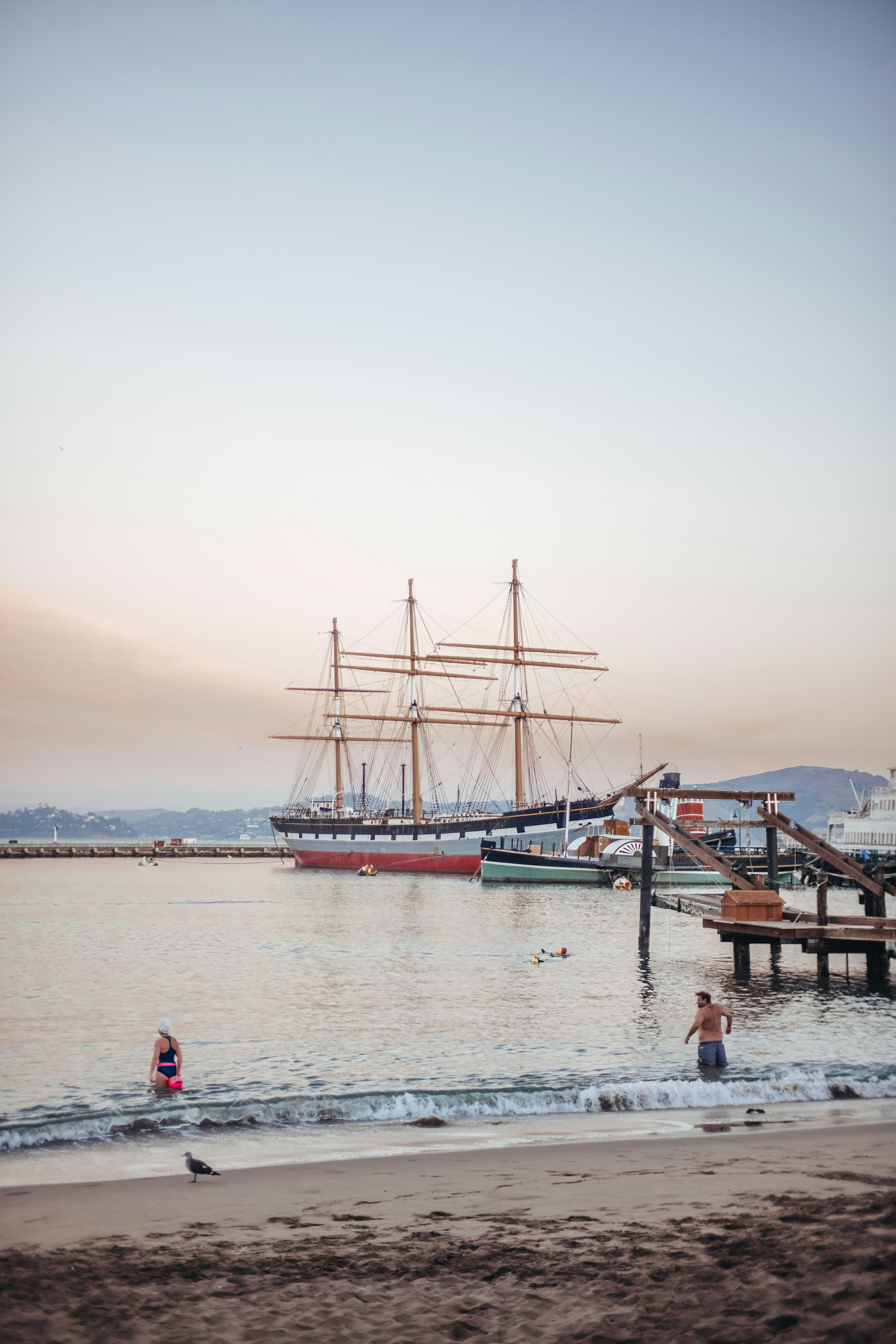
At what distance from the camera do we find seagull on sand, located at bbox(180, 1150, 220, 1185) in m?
11.1

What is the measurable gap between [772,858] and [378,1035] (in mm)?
21414

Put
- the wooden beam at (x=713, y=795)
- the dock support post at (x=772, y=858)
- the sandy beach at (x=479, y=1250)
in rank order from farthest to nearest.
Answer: the dock support post at (x=772, y=858) → the wooden beam at (x=713, y=795) → the sandy beach at (x=479, y=1250)

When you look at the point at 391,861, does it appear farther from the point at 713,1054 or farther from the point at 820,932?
the point at 713,1054

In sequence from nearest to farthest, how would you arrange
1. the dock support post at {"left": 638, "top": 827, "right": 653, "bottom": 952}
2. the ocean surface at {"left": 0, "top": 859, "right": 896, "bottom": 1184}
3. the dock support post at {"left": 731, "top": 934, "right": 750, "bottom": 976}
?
the ocean surface at {"left": 0, "top": 859, "right": 896, "bottom": 1184}
the dock support post at {"left": 731, "top": 934, "right": 750, "bottom": 976}
the dock support post at {"left": 638, "top": 827, "right": 653, "bottom": 952}

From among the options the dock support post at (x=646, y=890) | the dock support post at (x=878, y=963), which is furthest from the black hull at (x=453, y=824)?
the dock support post at (x=878, y=963)

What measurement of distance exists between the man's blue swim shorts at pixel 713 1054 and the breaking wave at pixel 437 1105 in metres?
0.87

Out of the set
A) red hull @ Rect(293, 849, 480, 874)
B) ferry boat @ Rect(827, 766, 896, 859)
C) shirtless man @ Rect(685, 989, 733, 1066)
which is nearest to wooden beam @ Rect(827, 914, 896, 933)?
shirtless man @ Rect(685, 989, 733, 1066)

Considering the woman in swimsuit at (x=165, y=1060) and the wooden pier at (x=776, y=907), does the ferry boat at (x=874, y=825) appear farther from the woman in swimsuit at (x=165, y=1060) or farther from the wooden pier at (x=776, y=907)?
the woman in swimsuit at (x=165, y=1060)

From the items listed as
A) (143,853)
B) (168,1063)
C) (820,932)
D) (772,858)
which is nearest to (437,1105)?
(168,1063)

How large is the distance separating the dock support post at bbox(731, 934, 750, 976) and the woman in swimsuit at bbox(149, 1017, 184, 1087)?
17322mm

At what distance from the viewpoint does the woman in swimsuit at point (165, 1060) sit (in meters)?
16.0

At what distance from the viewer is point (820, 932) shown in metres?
25.4

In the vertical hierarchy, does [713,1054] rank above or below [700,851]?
below

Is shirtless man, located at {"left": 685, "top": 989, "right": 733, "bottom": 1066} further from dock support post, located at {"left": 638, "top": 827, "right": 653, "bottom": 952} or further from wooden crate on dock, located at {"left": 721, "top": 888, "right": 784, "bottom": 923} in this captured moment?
dock support post, located at {"left": 638, "top": 827, "right": 653, "bottom": 952}
